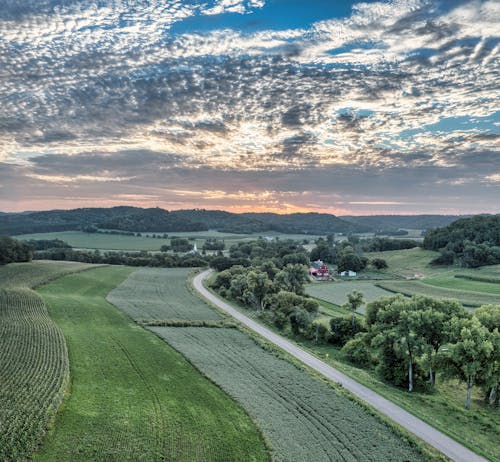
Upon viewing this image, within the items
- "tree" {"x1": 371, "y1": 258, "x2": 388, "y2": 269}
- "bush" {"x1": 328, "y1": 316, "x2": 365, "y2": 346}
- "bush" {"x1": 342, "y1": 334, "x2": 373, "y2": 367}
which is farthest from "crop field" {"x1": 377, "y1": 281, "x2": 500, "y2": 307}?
"bush" {"x1": 342, "y1": 334, "x2": 373, "y2": 367}

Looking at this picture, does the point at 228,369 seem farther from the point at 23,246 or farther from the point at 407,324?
the point at 23,246

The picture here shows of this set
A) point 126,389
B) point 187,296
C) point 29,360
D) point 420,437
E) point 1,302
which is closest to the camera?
point 420,437

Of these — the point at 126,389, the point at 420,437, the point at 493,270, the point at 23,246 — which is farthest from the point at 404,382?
the point at 23,246

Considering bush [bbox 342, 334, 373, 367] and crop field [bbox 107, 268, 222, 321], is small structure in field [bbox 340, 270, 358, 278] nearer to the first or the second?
crop field [bbox 107, 268, 222, 321]

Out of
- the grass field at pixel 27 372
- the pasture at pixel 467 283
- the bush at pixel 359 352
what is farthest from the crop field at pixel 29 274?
the pasture at pixel 467 283

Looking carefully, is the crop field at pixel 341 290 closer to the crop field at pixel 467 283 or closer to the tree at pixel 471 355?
the crop field at pixel 467 283

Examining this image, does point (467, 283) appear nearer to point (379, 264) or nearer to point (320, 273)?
point (379, 264)
